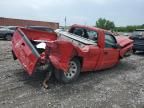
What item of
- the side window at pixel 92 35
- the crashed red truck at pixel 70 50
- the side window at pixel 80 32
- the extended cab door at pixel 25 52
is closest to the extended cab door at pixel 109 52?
the crashed red truck at pixel 70 50

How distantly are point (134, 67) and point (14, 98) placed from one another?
20.3 ft

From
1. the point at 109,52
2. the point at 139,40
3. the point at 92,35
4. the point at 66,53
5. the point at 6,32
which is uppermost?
the point at 92,35

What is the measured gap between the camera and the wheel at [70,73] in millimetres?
7070

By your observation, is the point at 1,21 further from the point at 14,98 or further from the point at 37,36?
the point at 14,98

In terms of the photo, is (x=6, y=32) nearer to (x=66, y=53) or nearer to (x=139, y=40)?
(x=139, y=40)

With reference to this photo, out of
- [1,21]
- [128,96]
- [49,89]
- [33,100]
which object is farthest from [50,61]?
[1,21]

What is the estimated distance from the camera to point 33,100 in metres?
5.76

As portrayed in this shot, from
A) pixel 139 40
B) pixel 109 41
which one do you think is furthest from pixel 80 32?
pixel 139 40

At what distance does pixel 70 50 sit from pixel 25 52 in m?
1.20

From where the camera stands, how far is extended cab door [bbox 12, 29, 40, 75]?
21.6 feet

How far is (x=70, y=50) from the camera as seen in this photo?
22.7 feet

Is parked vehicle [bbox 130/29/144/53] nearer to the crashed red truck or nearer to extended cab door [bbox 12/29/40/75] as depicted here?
the crashed red truck

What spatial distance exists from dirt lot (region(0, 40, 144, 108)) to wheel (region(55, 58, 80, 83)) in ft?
0.52

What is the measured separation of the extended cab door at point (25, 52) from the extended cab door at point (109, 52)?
2.86 metres
